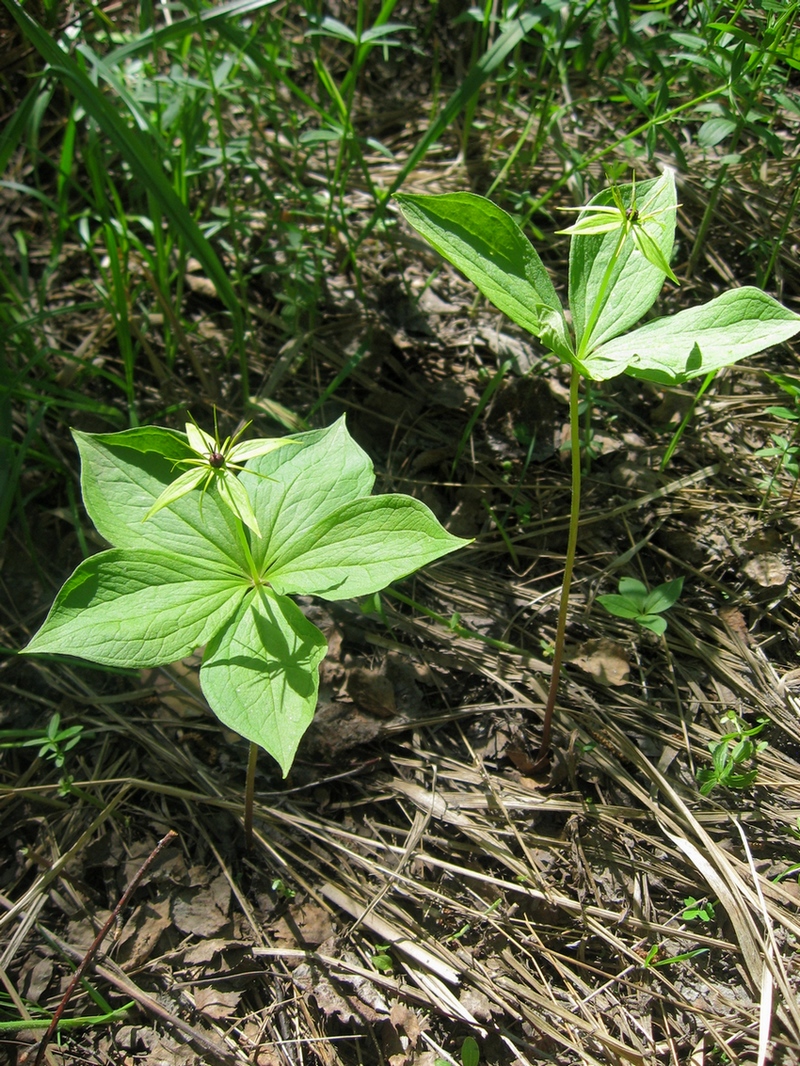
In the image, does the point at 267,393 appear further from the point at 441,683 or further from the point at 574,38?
the point at 574,38

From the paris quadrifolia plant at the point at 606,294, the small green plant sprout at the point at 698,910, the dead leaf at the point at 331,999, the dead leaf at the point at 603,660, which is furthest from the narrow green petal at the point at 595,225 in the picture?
the dead leaf at the point at 331,999

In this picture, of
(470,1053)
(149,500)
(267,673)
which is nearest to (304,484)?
(149,500)

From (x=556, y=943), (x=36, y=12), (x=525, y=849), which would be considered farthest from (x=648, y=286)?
(x=36, y=12)

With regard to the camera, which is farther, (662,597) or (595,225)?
(662,597)

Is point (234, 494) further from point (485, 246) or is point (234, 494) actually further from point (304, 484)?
point (485, 246)

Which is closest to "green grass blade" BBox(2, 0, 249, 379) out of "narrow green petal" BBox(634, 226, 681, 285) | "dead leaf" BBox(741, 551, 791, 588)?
"narrow green petal" BBox(634, 226, 681, 285)

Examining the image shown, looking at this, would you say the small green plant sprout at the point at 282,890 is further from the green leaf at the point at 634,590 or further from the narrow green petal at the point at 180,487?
the green leaf at the point at 634,590

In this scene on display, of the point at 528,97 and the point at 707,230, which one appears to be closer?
the point at 707,230
